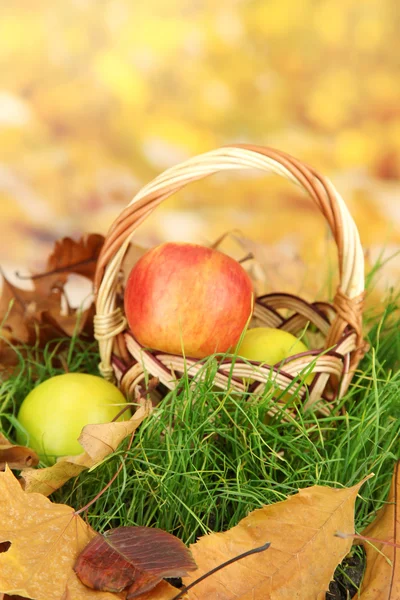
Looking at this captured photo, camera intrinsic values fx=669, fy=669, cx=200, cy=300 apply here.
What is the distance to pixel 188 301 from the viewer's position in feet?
2.07

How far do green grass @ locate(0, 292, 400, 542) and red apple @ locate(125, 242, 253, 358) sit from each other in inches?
2.0

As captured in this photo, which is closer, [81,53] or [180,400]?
[180,400]

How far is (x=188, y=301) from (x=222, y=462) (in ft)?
0.50

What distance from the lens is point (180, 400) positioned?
0.59 metres

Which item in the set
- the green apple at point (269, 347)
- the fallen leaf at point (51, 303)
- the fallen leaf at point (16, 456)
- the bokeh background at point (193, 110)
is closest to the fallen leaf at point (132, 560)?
the fallen leaf at point (16, 456)

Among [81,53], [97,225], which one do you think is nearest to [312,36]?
[81,53]

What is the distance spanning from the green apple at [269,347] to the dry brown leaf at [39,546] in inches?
9.9

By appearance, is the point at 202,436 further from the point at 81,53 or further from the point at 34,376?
the point at 81,53

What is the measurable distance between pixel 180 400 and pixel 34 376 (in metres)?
0.26

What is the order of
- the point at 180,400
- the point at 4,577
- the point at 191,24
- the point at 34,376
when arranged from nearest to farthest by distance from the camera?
the point at 4,577 < the point at 180,400 < the point at 34,376 < the point at 191,24

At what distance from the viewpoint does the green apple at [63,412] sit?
62 centimetres

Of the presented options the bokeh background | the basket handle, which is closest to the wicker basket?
the basket handle

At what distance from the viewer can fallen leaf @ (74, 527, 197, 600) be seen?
16.9 inches

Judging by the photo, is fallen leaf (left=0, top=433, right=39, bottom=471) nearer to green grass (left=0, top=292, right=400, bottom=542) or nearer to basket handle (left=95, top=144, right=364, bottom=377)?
green grass (left=0, top=292, right=400, bottom=542)
